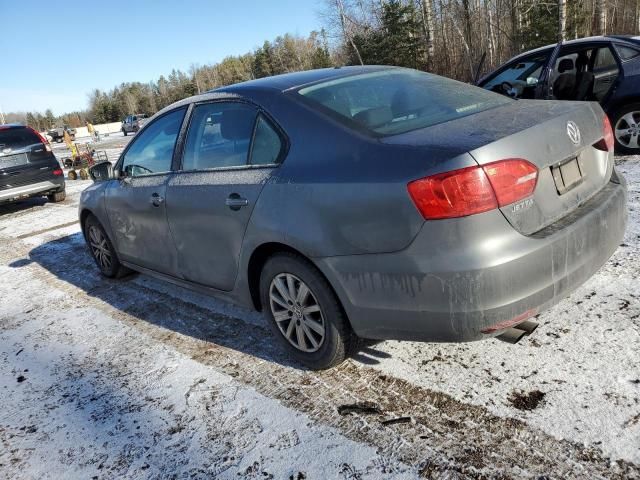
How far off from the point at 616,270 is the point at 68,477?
3431mm

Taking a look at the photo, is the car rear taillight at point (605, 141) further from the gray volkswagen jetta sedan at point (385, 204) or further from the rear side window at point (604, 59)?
the rear side window at point (604, 59)

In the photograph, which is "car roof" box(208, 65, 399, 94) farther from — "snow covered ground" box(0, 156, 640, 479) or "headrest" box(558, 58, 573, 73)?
"headrest" box(558, 58, 573, 73)

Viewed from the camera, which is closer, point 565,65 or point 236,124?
point 236,124

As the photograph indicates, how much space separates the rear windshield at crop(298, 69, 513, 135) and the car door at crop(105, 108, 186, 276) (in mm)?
1307

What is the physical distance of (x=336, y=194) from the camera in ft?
7.40

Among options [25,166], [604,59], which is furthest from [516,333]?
[25,166]

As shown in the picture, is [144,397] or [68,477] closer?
[68,477]

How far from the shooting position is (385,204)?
2.09 m

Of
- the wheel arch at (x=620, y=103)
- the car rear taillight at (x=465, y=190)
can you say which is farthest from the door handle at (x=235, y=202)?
the wheel arch at (x=620, y=103)

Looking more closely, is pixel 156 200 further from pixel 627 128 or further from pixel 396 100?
pixel 627 128

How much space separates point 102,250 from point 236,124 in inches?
101

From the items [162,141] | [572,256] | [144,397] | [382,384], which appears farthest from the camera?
[162,141]

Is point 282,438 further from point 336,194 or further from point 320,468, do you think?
point 336,194

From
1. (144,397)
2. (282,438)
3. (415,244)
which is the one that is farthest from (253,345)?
(415,244)
